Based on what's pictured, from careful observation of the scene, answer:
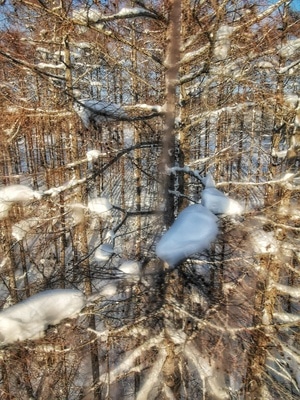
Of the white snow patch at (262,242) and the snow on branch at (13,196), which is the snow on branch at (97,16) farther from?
the white snow patch at (262,242)

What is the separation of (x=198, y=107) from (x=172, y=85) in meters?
1.61

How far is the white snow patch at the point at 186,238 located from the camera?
264 cm

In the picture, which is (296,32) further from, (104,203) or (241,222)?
(104,203)

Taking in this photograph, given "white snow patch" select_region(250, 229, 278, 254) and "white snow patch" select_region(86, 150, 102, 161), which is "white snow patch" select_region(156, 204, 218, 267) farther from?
"white snow patch" select_region(86, 150, 102, 161)

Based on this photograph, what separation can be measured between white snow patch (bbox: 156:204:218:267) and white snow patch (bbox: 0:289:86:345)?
1375 mm

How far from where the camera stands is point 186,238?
2650 mm

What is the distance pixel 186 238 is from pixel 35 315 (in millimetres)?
1868

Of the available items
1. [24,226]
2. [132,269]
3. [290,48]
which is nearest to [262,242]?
[132,269]

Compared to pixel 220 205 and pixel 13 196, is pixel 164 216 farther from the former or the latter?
pixel 13 196

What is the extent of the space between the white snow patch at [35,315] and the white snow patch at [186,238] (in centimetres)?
137

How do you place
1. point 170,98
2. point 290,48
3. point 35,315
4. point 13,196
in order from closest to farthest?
point 35,315
point 13,196
point 170,98
point 290,48

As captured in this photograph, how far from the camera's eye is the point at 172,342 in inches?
144

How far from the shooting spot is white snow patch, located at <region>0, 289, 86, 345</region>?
298cm

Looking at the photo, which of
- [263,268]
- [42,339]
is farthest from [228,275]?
[42,339]
